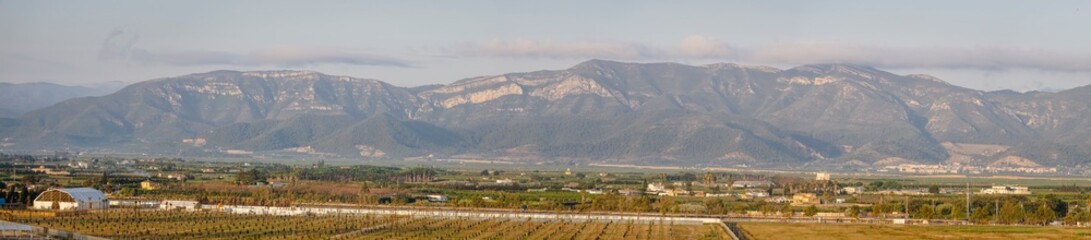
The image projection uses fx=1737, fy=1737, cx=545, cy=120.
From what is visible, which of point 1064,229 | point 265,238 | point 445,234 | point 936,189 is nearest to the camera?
point 265,238

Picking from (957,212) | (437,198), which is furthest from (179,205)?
(957,212)

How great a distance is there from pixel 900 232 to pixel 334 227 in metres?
26.4

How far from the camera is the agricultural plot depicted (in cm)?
6962

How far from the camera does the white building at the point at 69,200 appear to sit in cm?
8862

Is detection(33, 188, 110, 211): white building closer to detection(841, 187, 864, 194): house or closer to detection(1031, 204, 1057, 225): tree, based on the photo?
detection(1031, 204, 1057, 225): tree

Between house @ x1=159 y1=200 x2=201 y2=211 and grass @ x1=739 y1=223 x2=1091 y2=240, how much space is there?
1152 inches

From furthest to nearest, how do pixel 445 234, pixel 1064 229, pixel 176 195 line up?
pixel 176 195, pixel 1064 229, pixel 445 234

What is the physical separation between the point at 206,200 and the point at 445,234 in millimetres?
33886

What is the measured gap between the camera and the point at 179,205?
310ft

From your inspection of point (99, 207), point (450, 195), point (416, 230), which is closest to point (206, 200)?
point (99, 207)

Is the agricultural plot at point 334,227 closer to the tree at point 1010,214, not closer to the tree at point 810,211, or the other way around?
the tree at point 810,211

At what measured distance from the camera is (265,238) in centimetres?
6706

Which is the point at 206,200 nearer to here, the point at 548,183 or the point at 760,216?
the point at 760,216

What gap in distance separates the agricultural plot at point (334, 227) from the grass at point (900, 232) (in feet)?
10.3
